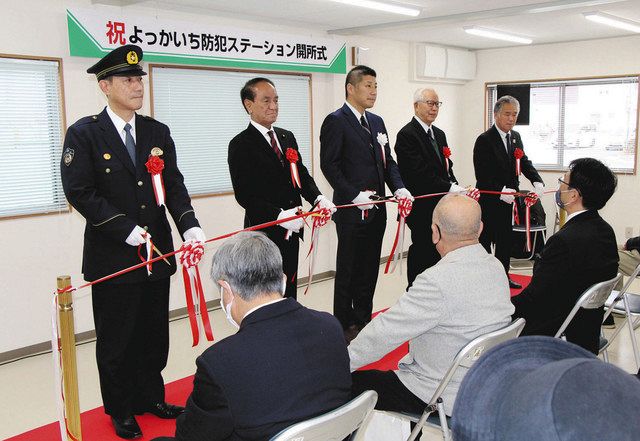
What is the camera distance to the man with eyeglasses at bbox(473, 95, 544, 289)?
533 centimetres

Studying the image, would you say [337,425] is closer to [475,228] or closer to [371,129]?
[475,228]

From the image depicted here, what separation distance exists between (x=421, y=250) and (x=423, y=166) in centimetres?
63

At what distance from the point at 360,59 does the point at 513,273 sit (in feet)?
8.88

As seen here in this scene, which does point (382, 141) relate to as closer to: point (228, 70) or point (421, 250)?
point (421, 250)

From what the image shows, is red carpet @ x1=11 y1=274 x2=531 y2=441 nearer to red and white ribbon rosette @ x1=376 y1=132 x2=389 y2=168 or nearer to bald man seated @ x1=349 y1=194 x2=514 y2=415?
bald man seated @ x1=349 y1=194 x2=514 y2=415

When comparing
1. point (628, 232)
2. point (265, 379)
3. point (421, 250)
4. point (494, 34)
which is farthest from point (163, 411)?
point (628, 232)

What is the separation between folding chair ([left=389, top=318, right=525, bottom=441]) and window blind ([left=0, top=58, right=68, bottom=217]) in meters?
3.11

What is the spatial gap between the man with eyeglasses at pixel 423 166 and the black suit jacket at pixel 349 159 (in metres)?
0.45

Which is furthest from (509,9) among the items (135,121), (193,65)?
(135,121)

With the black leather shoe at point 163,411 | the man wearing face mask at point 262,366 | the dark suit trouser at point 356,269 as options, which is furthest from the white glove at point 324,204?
the man wearing face mask at point 262,366

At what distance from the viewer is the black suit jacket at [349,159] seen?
13.5 feet

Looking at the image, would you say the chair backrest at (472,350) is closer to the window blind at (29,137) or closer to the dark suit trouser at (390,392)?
the dark suit trouser at (390,392)

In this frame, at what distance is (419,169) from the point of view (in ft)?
15.4

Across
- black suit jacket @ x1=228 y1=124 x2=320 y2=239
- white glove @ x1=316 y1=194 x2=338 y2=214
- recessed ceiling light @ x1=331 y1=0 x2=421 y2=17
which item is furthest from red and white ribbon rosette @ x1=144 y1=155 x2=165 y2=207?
recessed ceiling light @ x1=331 y1=0 x2=421 y2=17
